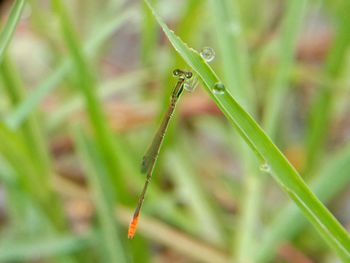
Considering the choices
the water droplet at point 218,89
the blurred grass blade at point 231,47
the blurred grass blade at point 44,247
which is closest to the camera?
the water droplet at point 218,89

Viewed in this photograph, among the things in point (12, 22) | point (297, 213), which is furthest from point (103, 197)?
point (12, 22)

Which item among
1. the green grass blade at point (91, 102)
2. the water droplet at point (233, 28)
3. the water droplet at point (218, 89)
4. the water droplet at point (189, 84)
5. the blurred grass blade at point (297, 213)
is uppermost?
the green grass blade at point (91, 102)

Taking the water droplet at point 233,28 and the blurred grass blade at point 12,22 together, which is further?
the water droplet at point 233,28

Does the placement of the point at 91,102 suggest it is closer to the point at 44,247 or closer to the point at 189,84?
the point at 44,247

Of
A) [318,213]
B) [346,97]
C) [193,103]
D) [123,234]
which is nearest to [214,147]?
[193,103]

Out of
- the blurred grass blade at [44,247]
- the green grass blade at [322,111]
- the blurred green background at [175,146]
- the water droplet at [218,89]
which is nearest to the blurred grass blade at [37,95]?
the blurred green background at [175,146]

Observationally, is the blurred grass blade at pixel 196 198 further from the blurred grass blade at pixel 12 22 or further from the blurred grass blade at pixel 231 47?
the blurred grass blade at pixel 12 22
